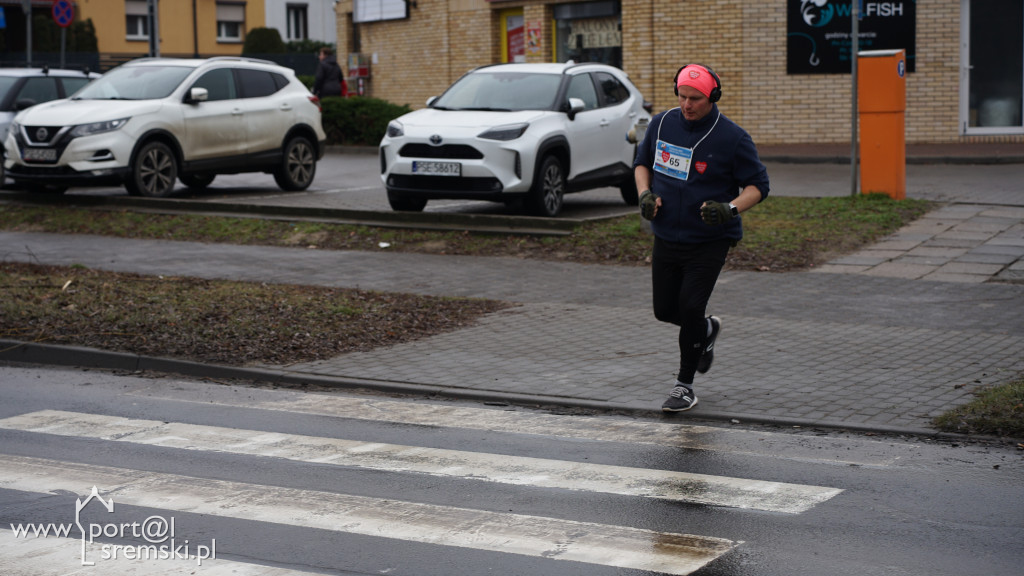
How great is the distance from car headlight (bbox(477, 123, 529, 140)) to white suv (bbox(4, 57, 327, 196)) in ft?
16.8

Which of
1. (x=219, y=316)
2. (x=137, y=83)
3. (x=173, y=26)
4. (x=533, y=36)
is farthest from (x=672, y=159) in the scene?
(x=173, y=26)

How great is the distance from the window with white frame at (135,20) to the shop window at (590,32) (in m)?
34.0

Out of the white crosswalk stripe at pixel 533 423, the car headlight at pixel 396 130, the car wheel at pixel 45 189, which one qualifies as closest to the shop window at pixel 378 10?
the car wheel at pixel 45 189

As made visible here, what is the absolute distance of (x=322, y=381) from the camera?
27.1ft

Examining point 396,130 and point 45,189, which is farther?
point 45,189

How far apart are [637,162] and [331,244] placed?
7.28m

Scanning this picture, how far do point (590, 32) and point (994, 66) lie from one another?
27.7 feet

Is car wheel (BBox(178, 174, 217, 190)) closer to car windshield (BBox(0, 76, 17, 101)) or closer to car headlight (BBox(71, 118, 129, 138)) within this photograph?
car headlight (BBox(71, 118, 129, 138))

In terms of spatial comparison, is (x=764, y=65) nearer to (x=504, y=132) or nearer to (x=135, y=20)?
(x=504, y=132)

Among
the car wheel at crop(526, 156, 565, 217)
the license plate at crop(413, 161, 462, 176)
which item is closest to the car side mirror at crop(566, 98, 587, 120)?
the car wheel at crop(526, 156, 565, 217)

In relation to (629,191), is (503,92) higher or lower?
higher

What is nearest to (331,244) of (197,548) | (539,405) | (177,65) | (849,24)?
(177,65)

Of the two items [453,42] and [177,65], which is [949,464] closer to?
[177,65]

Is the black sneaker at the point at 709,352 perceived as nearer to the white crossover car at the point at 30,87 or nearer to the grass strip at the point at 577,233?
the grass strip at the point at 577,233
